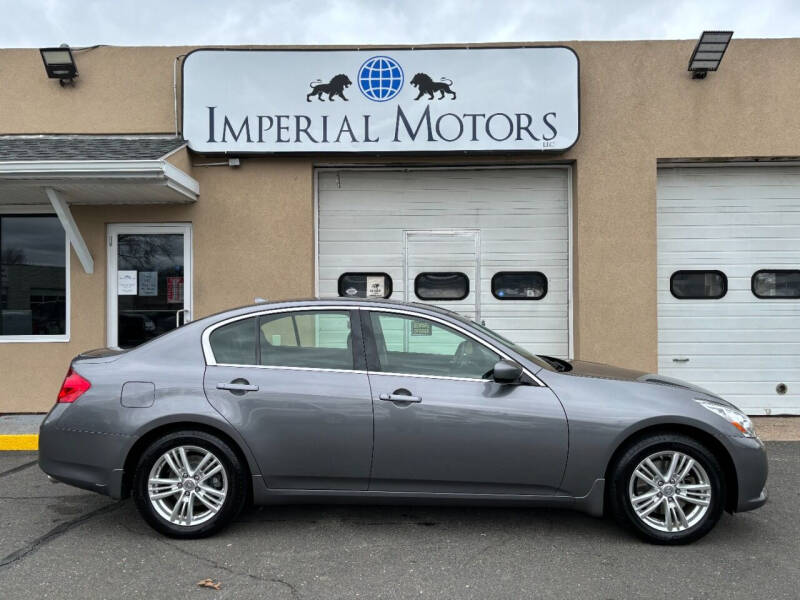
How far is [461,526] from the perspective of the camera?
4266 millimetres

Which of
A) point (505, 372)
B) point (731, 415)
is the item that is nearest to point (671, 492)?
point (731, 415)

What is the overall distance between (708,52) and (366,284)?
5.09 m

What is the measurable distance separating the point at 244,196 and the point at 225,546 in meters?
5.04

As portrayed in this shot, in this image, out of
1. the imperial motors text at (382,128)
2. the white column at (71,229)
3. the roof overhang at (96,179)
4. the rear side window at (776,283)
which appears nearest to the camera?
the roof overhang at (96,179)

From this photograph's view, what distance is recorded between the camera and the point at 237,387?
403 centimetres

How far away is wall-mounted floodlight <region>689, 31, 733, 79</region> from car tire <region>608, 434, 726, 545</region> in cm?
564

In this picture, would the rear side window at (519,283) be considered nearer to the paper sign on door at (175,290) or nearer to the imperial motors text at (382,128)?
the imperial motors text at (382,128)

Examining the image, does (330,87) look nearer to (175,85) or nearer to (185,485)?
(175,85)

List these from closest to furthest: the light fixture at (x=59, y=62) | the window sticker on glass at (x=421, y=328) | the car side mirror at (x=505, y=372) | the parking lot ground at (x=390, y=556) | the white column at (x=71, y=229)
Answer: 1. the parking lot ground at (x=390, y=556)
2. the car side mirror at (x=505, y=372)
3. the window sticker on glass at (x=421, y=328)
4. the white column at (x=71, y=229)
5. the light fixture at (x=59, y=62)

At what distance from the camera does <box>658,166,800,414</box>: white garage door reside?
809cm

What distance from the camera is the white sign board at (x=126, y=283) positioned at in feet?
26.2

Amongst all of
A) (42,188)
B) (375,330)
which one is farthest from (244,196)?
(375,330)

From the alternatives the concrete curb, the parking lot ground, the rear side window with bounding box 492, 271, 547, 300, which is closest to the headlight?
the parking lot ground

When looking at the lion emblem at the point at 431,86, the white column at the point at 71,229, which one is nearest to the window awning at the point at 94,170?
the white column at the point at 71,229
